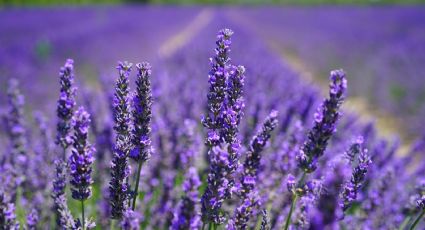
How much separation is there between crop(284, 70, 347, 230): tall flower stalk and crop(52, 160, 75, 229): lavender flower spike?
3.09 ft

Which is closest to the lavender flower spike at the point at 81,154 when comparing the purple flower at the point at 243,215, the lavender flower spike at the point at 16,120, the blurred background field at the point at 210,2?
the purple flower at the point at 243,215

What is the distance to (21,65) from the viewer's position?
972 cm

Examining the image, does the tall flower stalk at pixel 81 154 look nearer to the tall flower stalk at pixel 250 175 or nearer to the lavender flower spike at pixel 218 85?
the lavender flower spike at pixel 218 85

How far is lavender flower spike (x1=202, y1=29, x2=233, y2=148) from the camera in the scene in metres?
1.64

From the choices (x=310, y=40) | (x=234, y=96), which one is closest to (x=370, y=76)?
(x=310, y=40)

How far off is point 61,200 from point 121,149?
0.37 meters

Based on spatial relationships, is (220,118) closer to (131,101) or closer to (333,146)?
(131,101)

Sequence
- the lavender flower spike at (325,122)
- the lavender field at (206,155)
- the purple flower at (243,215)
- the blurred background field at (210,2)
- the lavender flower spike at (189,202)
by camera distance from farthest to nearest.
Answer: the blurred background field at (210,2) → the purple flower at (243,215) → the lavender field at (206,155) → the lavender flower spike at (325,122) → the lavender flower spike at (189,202)

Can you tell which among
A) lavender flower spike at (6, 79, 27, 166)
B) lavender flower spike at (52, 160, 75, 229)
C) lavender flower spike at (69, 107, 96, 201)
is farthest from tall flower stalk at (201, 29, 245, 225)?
lavender flower spike at (6, 79, 27, 166)

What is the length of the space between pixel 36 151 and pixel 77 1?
45636mm

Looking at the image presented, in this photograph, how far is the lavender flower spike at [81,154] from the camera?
151 centimetres

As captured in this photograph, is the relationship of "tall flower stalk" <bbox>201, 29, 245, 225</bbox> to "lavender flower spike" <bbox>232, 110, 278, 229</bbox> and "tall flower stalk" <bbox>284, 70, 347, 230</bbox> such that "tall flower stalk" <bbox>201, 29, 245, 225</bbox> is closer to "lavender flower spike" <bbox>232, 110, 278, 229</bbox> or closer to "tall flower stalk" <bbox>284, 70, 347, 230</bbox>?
"lavender flower spike" <bbox>232, 110, 278, 229</bbox>

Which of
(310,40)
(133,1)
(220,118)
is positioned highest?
(133,1)

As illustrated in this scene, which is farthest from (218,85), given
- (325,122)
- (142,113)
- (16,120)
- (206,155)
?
(206,155)
